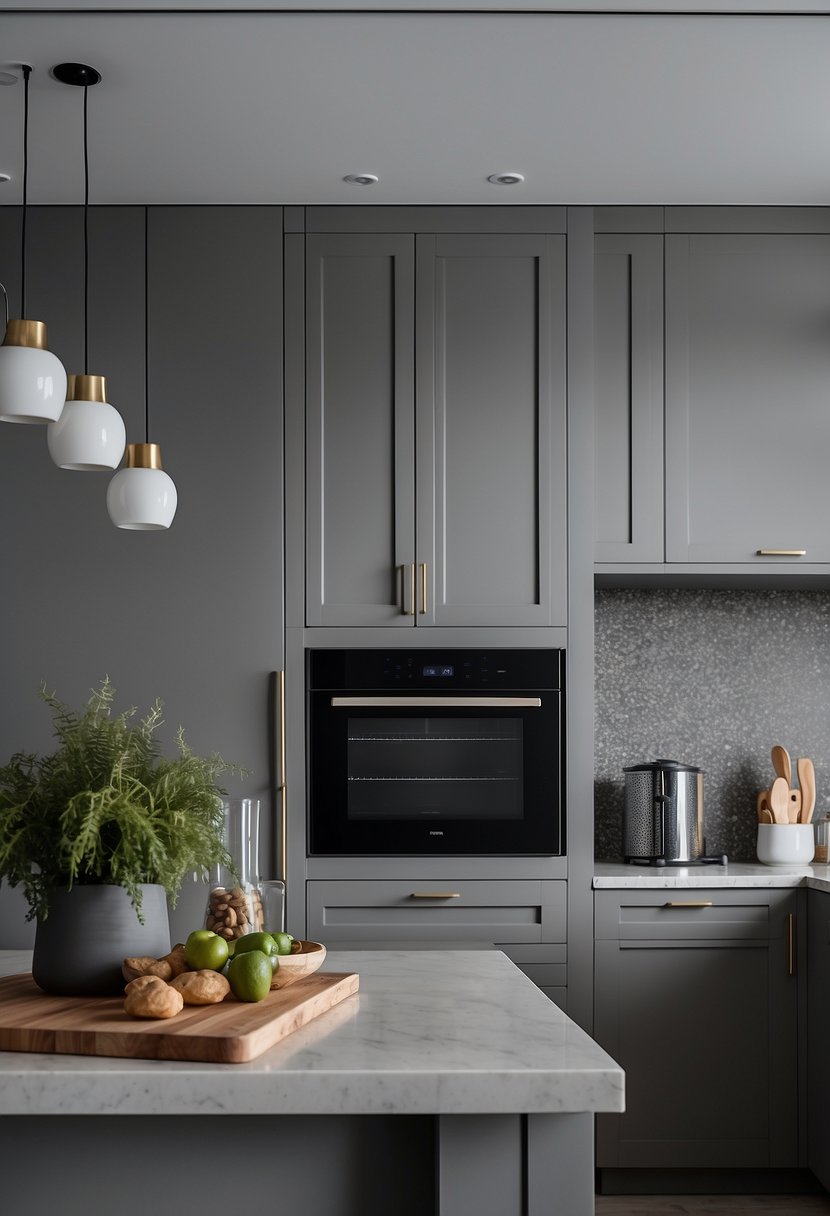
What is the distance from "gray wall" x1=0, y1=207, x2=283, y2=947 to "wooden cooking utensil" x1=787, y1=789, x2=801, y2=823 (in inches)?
61.9

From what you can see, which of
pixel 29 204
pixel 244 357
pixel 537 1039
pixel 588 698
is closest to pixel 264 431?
pixel 244 357

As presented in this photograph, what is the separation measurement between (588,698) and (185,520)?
4.04 ft

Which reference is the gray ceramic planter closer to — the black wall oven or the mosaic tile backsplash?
the black wall oven

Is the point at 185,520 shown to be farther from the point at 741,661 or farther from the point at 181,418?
the point at 741,661

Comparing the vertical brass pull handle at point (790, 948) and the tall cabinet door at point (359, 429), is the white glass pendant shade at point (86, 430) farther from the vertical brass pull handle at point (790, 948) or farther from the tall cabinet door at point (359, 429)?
the vertical brass pull handle at point (790, 948)

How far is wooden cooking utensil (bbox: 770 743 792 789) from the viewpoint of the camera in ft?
12.0

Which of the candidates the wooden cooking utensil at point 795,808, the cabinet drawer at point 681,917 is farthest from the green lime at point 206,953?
the wooden cooking utensil at point 795,808

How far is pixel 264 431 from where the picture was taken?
3.35m

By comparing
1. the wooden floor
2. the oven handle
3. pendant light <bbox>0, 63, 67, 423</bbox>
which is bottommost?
the wooden floor

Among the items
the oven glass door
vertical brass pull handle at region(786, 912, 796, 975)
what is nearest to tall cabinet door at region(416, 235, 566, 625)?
the oven glass door

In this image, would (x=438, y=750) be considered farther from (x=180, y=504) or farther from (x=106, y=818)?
(x=106, y=818)

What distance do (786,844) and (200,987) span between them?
8.04 ft

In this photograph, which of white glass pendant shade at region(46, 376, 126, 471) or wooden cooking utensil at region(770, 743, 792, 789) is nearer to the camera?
white glass pendant shade at region(46, 376, 126, 471)

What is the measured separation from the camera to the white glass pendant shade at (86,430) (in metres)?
2.01
